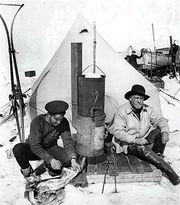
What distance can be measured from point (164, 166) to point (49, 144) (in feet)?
5.70

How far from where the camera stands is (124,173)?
3795mm

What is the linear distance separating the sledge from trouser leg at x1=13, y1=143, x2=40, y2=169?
21 cm

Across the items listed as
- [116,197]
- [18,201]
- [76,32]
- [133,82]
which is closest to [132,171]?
[116,197]

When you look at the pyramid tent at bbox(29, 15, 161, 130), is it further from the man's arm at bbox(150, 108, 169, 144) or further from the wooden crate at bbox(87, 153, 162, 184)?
the wooden crate at bbox(87, 153, 162, 184)

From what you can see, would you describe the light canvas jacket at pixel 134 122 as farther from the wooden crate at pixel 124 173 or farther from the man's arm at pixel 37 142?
the man's arm at pixel 37 142

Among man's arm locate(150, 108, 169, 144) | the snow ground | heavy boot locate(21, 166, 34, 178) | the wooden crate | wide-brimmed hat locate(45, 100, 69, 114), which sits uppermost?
wide-brimmed hat locate(45, 100, 69, 114)

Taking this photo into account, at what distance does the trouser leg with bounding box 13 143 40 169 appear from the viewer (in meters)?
3.50

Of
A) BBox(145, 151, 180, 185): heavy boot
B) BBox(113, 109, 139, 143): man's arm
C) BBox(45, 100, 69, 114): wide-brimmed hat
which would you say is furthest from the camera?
BBox(113, 109, 139, 143): man's arm

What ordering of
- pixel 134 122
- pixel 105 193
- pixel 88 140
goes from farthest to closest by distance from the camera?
pixel 134 122 → pixel 88 140 → pixel 105 193

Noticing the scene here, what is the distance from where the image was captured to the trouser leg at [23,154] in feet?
11.5

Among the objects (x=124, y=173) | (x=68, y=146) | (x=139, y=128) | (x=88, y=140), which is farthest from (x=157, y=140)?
(x=68, y=146)

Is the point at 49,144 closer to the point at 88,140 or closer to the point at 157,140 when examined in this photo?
the point at 88,140

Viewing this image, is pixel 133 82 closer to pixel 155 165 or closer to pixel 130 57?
pixel 155 165

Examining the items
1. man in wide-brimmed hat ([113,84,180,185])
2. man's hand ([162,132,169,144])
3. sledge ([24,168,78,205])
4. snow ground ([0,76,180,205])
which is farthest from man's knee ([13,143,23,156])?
man's hand ([162,132,169,144])
